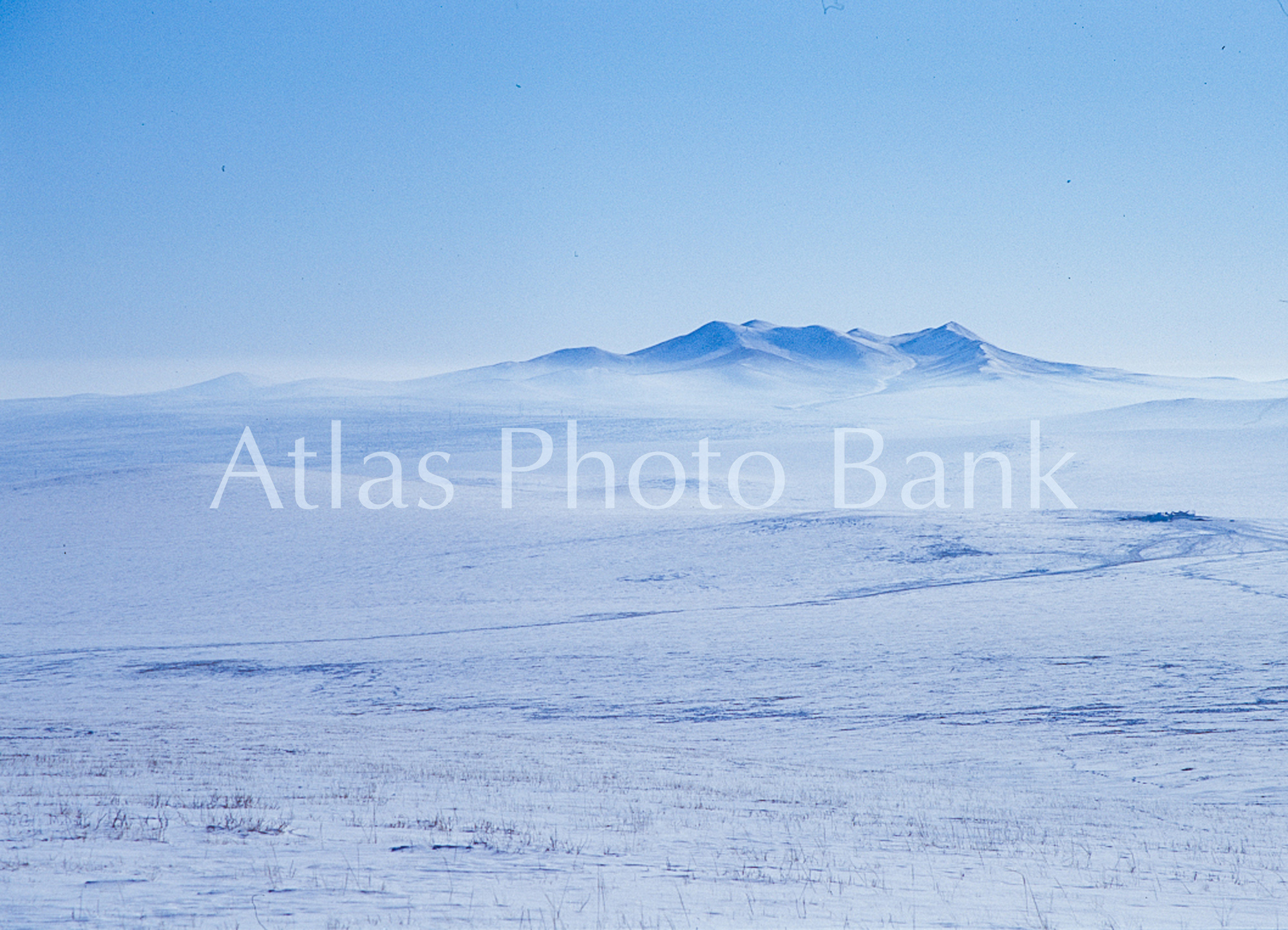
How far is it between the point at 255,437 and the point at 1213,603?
11247 centimetres

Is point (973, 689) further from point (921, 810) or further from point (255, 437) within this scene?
point (255, 437)

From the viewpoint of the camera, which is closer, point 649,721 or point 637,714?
point 649,721

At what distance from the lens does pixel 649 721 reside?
47.5 feet

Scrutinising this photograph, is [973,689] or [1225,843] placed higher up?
[1225,843]

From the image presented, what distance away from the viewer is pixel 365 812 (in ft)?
25.1

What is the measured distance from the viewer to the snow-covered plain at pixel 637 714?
5.85 m

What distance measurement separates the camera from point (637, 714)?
1494 cm

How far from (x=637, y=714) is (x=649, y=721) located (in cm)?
49

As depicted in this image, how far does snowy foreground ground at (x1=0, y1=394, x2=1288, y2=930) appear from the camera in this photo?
229 inches

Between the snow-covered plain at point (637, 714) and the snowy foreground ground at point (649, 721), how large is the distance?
65 millimetres

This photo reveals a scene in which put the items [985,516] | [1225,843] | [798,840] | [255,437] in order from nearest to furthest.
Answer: [798,840] → [1225,843] → [985,516] → [255,437]

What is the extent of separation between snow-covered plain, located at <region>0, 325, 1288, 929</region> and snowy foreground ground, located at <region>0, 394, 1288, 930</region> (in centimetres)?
7

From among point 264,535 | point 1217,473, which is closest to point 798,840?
point 264,535

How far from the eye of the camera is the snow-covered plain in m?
5.85
